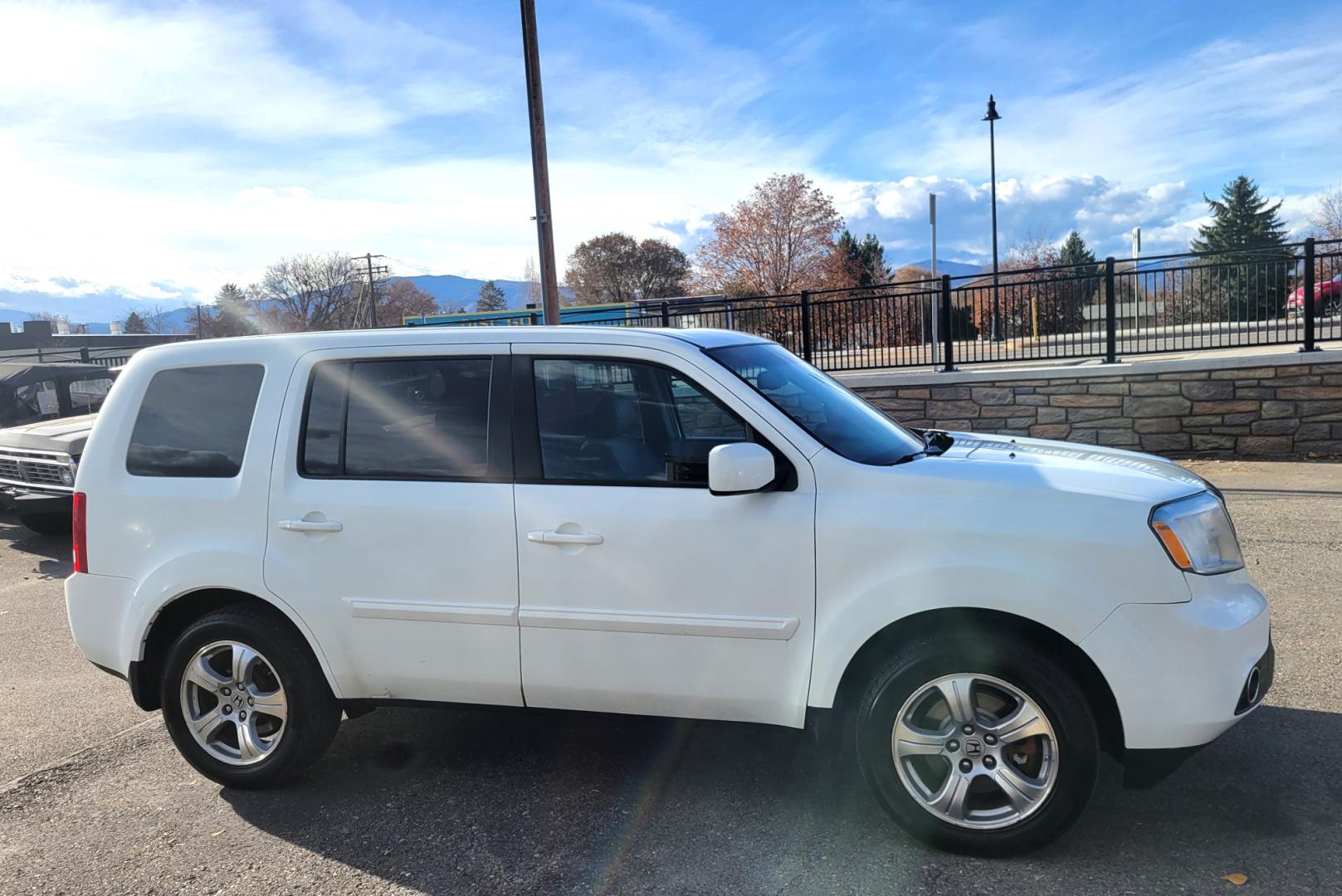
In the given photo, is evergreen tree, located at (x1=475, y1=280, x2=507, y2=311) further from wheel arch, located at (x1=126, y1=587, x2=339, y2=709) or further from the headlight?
the headlight

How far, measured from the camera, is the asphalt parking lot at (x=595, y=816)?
127 inches

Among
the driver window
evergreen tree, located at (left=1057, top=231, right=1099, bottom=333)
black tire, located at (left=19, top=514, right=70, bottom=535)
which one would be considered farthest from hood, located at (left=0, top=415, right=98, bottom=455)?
evergreen tree, located at (left=1057, top=231, right=1099, bottom=333)

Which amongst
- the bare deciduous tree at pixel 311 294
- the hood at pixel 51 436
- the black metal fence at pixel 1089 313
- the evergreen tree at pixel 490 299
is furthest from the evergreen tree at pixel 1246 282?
the evergreen tree at pixel 490 299

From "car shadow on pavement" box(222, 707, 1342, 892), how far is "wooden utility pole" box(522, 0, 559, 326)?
9.14 m

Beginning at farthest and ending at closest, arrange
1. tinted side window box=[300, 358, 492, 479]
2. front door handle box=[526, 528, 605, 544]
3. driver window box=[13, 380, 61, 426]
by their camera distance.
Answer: driver window box=[13, 380, 61, 426], tinted side window box=[300, 358, 492, 479], front door handle box=[526, 528, 605, 544]

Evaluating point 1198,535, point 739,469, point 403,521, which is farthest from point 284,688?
point 1198,535

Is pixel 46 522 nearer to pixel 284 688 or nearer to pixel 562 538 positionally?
pixel 284 688

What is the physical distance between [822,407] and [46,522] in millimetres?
8419

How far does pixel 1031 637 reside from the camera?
321 cm

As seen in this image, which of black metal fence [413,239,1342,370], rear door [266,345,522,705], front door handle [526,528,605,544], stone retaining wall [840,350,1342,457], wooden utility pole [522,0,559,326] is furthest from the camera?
wooden utility pole [522,0,559,326]

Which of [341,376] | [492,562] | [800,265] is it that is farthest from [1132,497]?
[800,265]

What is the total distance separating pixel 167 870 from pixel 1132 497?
3.62m

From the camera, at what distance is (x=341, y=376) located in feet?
13.1

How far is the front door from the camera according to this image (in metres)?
3.39
